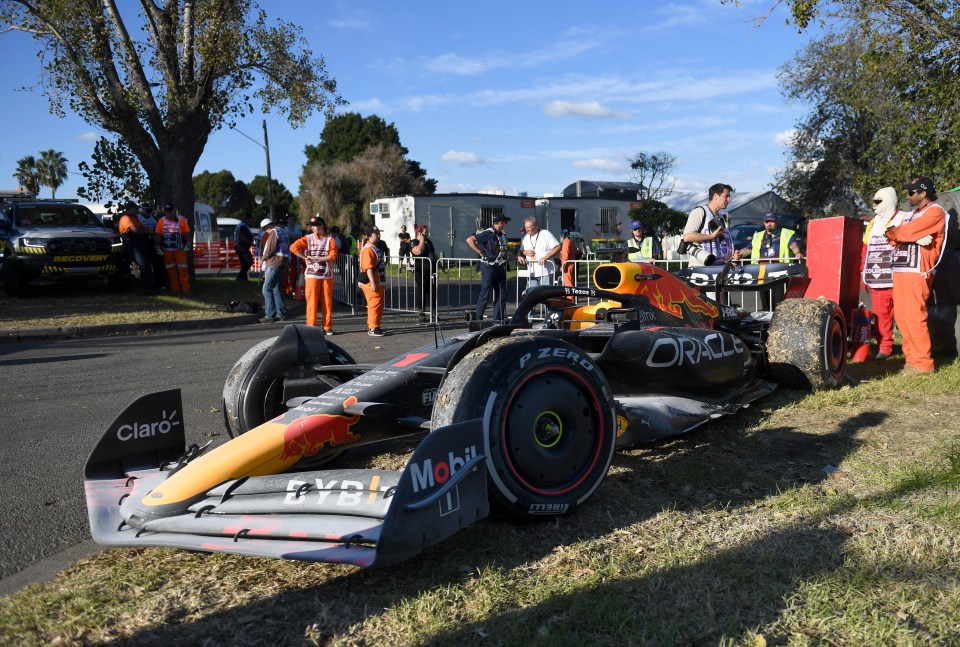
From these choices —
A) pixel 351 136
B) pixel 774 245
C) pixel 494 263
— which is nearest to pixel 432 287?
pixel 494 263

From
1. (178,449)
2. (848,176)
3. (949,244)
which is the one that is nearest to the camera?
(178,449)

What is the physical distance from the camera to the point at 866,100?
45.2 ft

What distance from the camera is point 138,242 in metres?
15.7

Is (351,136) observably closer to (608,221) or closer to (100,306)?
(608,221)

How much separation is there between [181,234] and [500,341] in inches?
545

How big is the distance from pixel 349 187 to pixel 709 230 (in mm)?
49518

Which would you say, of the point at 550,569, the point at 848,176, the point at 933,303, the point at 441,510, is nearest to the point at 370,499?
the point at 441,510

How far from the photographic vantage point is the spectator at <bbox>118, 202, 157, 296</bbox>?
51.3ft

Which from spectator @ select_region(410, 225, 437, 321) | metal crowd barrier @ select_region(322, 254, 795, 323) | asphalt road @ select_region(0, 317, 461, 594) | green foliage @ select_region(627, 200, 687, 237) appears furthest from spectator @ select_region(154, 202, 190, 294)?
green foliage @ select_region(627, 200, 687, 237)

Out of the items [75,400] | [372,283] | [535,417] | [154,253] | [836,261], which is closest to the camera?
[535,417]

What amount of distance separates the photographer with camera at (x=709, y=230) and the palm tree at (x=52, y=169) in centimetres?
7661

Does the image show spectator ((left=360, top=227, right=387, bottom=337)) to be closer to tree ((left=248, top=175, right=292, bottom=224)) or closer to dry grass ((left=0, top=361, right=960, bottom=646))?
dry grass ((left=0, top=361, right=960, bottom=646))

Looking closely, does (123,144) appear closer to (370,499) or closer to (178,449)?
(178,449)

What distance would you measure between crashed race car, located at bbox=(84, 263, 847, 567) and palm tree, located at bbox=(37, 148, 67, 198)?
7824cm
